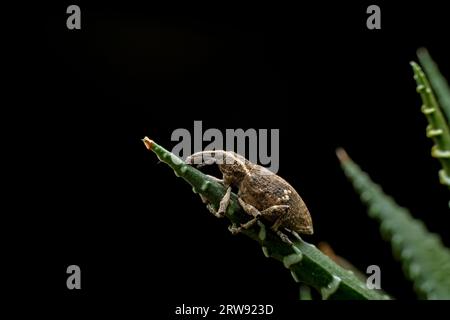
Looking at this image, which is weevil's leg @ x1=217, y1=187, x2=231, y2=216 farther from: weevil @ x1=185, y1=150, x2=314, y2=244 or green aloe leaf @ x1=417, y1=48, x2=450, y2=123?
green aloe leaf @ x1=417, y1=48, x2=450, y2=123

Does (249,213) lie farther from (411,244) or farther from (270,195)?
(411,244)

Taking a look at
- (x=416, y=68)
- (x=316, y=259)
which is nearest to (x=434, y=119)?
(x=416, y=68)

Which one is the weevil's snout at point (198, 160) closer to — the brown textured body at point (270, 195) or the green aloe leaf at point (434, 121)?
the brown textured body at point (270, 195)

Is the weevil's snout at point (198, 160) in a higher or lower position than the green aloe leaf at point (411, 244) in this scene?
higher

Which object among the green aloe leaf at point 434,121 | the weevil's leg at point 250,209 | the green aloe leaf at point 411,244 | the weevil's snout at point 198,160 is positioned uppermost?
the green aloe leaf at point 434,121

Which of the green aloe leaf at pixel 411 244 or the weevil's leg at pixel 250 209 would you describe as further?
the green aloe leaf at pixel 411 244

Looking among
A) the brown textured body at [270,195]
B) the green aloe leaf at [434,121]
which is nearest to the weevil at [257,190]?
the brown textured body at [270,195]

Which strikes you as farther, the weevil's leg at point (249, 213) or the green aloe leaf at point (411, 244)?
the green aloe leaf at point (411, 244)

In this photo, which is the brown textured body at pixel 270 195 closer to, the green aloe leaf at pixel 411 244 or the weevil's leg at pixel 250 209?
the weevil's leg at pixel 250 209

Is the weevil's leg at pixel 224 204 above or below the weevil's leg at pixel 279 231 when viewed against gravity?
above

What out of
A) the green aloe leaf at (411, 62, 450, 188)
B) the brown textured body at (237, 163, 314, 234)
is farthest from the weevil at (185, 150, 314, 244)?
the green aloe leaf at (411, 62, 450, 188)
